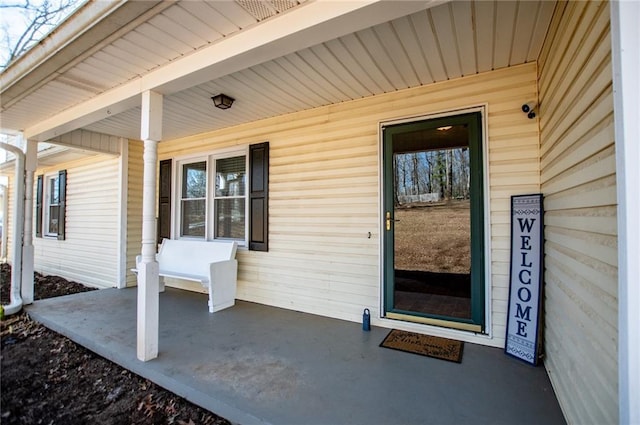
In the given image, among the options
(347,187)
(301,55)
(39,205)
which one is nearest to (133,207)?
(39,205)

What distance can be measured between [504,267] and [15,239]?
5.94 metres

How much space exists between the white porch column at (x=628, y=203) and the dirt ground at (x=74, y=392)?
6.63ft

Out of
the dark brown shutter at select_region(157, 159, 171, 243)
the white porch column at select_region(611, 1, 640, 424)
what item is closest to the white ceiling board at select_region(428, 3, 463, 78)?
the white porch column at select_region(611, 1, 640, 424)

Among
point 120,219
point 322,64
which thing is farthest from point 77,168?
point 322,64

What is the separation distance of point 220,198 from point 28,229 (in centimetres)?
265

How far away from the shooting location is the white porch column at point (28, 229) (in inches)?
165

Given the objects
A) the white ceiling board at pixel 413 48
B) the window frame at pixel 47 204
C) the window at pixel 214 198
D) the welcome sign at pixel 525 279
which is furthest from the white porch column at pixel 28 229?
the welcome sign at pixel 525 279

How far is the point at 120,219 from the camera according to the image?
5172 millimetres

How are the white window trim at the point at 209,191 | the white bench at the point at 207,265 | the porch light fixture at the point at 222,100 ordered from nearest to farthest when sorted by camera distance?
the porch light fixture at the point at 222,100 < the white bench at the point at 207,265 < the white window trim at the point at 209,191

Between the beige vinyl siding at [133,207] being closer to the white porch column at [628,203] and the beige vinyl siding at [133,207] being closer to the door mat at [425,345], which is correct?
the door mat at [425,345]

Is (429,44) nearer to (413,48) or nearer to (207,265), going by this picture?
(413,48)

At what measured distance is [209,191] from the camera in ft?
15.4

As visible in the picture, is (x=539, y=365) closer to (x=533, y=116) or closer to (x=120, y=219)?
(x=533, y=116)

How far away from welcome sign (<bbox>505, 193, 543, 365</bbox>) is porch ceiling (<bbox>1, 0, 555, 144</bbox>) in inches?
51.3
